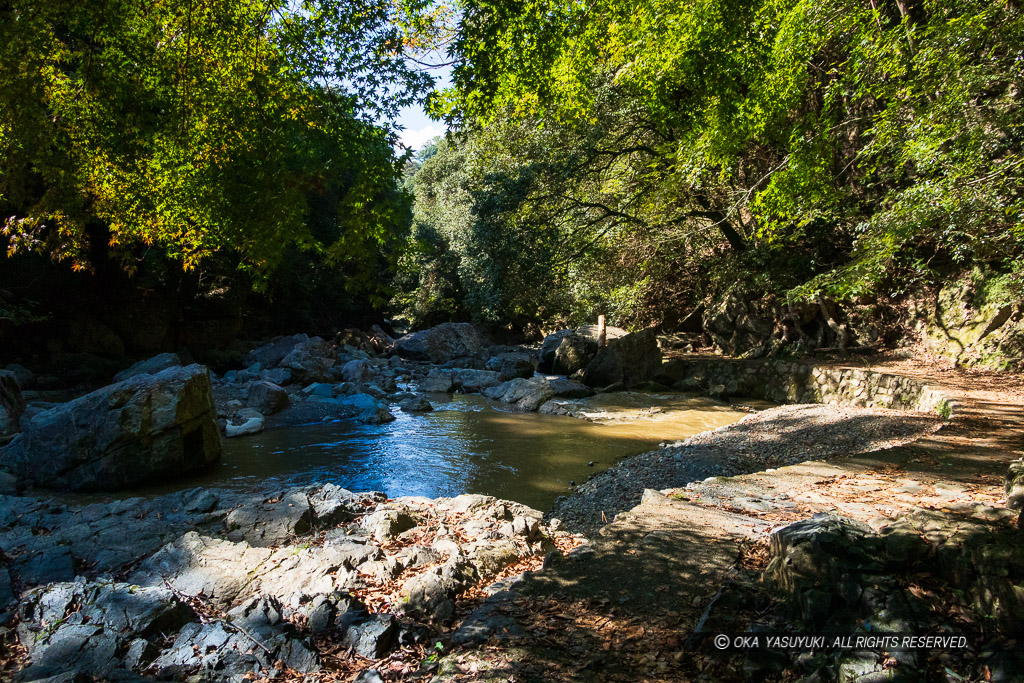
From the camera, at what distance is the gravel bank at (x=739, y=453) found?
636cm

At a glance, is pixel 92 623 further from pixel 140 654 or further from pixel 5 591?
pixel 5 591

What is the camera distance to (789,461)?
6.84 meters

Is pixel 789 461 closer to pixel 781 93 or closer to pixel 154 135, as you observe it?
pixel 781 93

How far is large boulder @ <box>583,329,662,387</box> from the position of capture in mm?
14898

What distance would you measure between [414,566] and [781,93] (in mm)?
9097

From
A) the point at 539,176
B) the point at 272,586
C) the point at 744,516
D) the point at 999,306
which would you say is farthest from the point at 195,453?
the point at 999,306

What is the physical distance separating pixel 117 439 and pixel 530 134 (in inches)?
429

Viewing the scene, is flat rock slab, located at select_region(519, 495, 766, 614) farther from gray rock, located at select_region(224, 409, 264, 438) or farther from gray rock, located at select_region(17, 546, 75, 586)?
gray rock, located at select_region(224, 409, 264, 438)

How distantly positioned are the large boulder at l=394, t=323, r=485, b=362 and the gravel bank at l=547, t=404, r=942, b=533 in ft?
50.3

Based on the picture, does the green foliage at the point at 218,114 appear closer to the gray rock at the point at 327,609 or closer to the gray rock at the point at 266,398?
the gray rock at the point at 327,609

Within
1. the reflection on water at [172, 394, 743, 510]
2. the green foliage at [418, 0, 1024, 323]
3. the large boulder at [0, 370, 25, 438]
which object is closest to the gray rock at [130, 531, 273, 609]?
the reflection on water at [172, 394, 743, 510]

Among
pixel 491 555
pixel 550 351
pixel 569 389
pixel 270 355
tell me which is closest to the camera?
pixel 491 555

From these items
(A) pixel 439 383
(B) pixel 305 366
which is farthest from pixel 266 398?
(A) pixel 439 383

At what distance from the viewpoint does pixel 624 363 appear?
14992 millimetres
